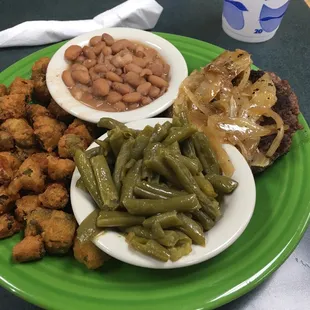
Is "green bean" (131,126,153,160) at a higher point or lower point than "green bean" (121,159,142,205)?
higher

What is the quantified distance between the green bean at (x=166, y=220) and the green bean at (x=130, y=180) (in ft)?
0.37

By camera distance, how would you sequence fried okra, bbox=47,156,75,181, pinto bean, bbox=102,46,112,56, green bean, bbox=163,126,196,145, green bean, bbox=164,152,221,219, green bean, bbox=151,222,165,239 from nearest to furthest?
green bean, bbox=151,222,165,239 < green bean, bbox=164,152,221,219 < green bean, bbox=163,126,196,145 < fried okra, bbox=47,156,75,181 < pinto bean, bbox=102,46,112,56

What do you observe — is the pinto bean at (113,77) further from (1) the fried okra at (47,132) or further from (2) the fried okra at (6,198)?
(2) the fried okra at (6,198)

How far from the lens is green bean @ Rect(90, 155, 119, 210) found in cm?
137

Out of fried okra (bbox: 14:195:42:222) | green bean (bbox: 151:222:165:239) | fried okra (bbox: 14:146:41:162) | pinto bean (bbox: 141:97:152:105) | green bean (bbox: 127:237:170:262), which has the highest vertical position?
green bean (bbox: 151:222:165:239)

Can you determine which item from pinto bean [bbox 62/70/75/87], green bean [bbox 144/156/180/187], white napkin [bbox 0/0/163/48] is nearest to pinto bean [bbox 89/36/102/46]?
pinto bean [bbox 62/70/75/87]

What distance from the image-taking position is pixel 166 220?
50.7 inches

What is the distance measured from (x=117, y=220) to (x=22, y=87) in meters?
0.93

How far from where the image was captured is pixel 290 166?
1.78 meters

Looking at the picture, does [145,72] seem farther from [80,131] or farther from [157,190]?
[157,190]

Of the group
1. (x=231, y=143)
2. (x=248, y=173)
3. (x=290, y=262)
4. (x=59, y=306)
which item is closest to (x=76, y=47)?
(x=231, y=143)

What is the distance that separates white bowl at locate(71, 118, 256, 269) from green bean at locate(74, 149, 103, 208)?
0.06 m

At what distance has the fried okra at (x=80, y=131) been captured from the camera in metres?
1.73

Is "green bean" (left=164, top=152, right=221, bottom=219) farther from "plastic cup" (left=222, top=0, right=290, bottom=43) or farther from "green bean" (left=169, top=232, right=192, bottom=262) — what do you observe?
"plastic cup" (left=222, top=0, right=290, bottom=43)
